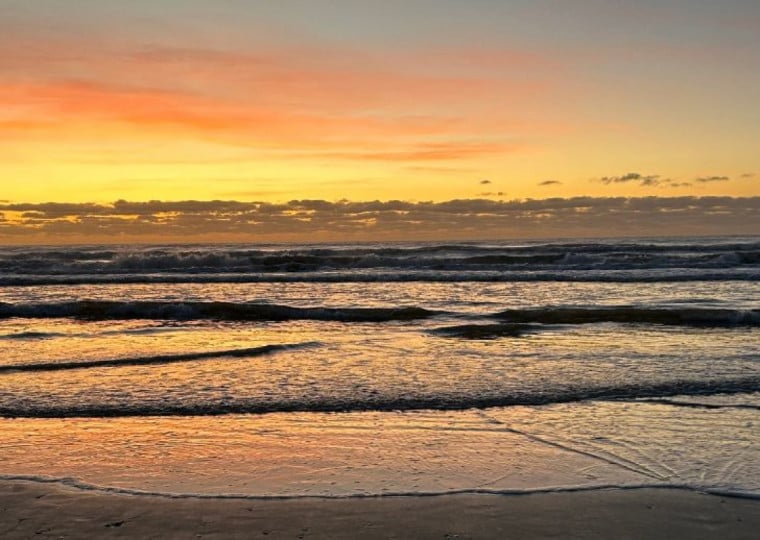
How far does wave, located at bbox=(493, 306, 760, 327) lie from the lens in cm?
1591

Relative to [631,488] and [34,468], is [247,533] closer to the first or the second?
[34,468]

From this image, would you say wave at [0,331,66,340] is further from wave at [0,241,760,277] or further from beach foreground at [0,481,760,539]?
wave at [0,241,760,277]

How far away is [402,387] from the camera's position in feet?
29.2

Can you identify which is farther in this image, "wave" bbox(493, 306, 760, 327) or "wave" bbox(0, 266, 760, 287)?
"wave" bbox(0, 266, 760, 287)

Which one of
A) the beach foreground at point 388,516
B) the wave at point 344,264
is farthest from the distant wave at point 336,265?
the beach foreground at point 388,516

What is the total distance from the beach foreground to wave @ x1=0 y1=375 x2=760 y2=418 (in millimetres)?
2513

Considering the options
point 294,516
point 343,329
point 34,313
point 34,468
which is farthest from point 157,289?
point 294,516

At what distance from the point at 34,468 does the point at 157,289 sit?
72.5 ft

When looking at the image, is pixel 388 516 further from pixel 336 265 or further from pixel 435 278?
pixel 336 265

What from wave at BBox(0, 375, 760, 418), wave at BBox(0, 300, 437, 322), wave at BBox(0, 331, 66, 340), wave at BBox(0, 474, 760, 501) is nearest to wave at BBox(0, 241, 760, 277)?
wave at BBox(0, 300, 437, 322)

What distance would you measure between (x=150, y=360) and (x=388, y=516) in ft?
23.9

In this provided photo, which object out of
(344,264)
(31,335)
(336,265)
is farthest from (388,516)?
(344,264)

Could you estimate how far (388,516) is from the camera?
4.89m

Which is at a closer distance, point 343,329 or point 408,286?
point 343,329
